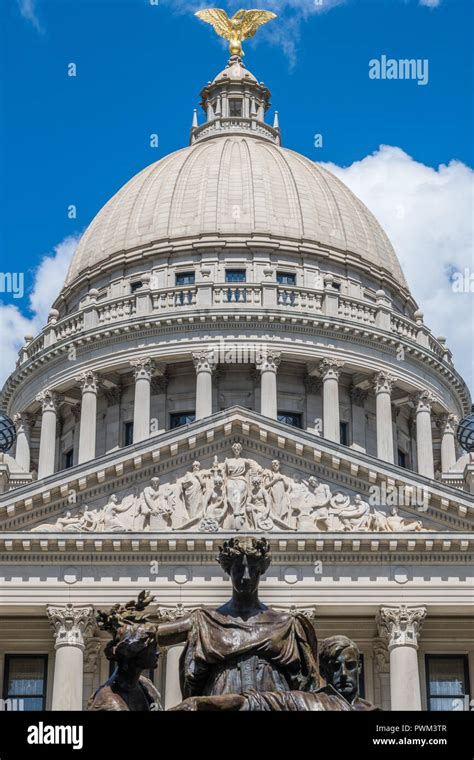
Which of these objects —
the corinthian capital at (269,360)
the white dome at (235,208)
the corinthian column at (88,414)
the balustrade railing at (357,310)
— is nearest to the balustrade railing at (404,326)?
the balustrade railing at (357,310)

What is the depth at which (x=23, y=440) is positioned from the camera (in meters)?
72.6

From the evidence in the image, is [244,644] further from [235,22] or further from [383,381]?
[235,22]

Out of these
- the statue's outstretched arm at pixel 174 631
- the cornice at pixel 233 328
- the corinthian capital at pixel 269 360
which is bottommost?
the statue's outstretched arm at pixel 174 631

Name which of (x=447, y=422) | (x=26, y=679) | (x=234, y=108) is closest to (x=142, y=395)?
(x=447, y=422)

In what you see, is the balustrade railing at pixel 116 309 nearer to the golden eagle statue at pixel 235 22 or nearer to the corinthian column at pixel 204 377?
the corinthian column at pixel 204 377

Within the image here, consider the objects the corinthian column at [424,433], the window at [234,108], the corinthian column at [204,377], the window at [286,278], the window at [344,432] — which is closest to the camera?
the corinthian column at [204,377]

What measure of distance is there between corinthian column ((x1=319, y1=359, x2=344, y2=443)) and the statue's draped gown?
183 feet

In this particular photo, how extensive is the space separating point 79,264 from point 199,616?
68.2m

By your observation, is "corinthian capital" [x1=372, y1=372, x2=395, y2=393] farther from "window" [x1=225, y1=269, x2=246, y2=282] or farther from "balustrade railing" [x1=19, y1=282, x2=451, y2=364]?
"window" [x1=225, y1=269, x2=246, y2=282]

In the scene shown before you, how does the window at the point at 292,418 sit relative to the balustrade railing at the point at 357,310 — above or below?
below

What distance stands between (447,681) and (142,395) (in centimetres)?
2403

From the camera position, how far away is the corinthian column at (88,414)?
6775 centimetres

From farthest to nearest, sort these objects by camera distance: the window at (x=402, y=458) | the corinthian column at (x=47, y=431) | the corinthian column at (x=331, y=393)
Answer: the window at (x=402, y=458)
the corinthian column at (x=47, y=431)
the corinthian column at (x=331, y=393)
